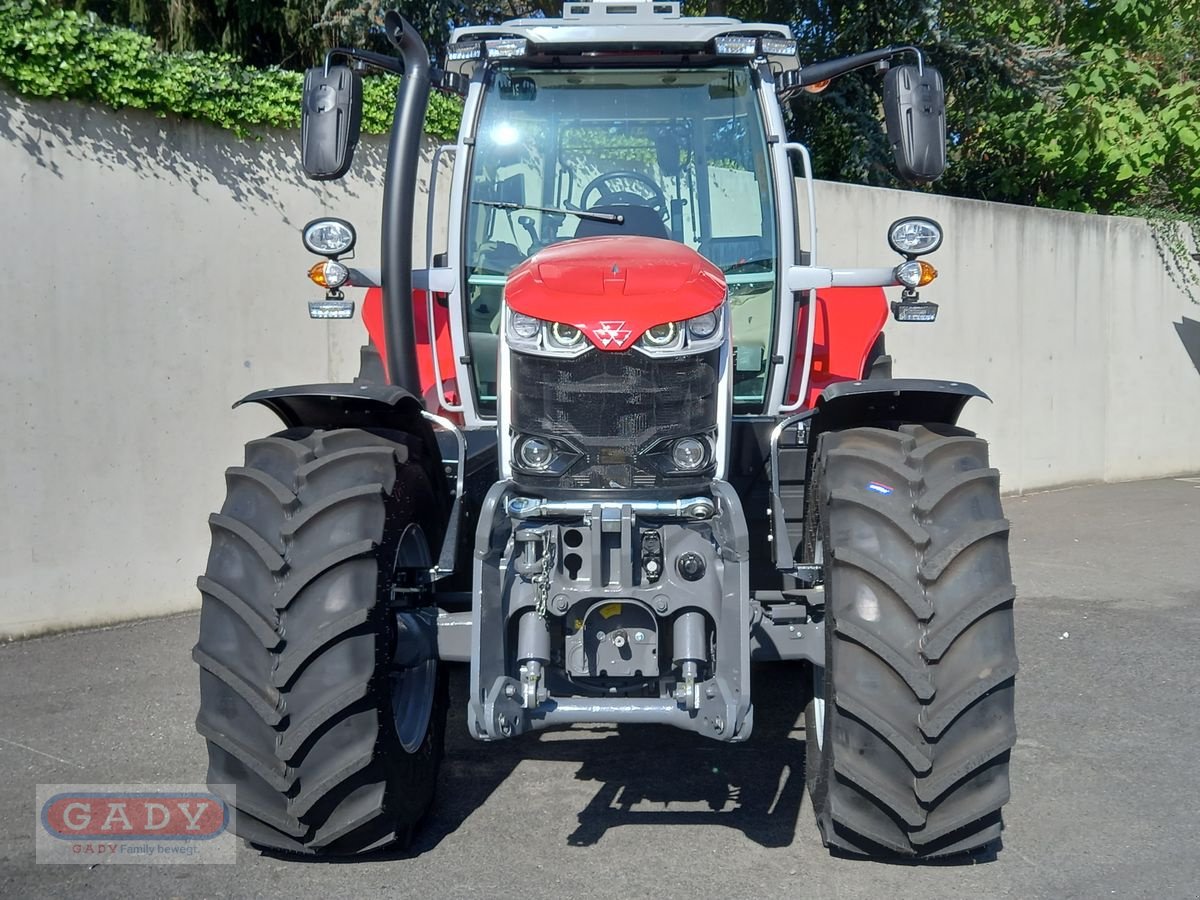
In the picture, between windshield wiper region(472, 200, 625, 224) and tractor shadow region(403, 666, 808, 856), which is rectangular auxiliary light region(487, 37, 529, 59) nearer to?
windshield wiper region(472, 200, 625, 224)

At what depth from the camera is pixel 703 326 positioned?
3.90 meters

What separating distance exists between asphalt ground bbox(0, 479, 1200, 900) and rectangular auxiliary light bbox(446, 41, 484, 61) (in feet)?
8.44

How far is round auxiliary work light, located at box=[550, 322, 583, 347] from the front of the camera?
12.6 ft

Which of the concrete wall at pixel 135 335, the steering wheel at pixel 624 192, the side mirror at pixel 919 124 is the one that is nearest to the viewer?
the side mirror at pixel 919 124

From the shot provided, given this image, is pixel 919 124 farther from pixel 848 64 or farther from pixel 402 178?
pixel 402 178

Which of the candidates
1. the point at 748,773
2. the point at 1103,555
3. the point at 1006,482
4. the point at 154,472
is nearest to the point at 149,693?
the point at 154,472

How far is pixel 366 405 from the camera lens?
13.2ft

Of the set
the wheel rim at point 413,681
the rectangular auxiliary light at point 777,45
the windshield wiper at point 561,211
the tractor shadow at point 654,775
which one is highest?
the rectangular auxiliary light at point 777,45

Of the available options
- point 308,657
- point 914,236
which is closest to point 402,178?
point 308,657

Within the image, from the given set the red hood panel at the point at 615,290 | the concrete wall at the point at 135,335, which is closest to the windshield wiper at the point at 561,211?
the red hood panel at the point at 615,290

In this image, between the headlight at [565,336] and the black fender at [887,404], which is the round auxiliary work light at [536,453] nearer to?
the headlight at [565,336]

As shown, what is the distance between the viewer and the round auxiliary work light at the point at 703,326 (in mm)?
3881

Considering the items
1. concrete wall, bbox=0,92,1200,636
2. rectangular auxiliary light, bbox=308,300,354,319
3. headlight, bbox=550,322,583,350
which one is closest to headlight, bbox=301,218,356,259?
rectangular auxiliary light, bbox=308,300,354,319

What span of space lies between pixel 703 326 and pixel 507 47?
1.49 metres
